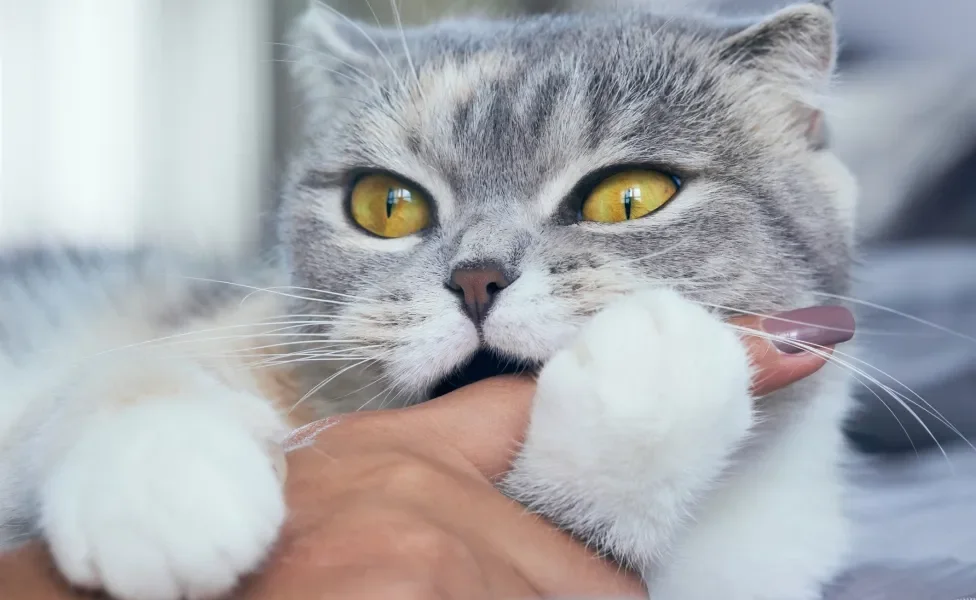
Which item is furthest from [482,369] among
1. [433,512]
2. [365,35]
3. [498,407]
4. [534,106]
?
[365,35]

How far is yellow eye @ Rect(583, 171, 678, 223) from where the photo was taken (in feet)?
2.26

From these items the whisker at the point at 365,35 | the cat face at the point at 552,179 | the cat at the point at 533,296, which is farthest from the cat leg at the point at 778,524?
the whisker at the point at 365,35

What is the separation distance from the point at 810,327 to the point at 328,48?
1.86ft

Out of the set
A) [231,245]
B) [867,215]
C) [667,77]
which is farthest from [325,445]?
[867,215]

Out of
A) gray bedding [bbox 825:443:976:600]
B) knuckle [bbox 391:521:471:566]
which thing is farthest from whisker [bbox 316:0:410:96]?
gray bedding [bbox 825:443:976:600]

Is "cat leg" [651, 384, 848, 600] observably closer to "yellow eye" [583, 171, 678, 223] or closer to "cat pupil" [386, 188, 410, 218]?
"yellow eye" [583, 171, 678, 223]

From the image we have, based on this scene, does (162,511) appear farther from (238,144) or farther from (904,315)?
(904,315)

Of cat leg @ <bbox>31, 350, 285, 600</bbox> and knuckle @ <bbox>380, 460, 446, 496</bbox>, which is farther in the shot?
knuckle @ <bbox>380, 460, 446, 496</bbox>

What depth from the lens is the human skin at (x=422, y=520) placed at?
50cm

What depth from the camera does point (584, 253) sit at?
64cm

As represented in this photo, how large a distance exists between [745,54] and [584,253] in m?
0.28

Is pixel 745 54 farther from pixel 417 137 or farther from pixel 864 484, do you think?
pixel 864 484

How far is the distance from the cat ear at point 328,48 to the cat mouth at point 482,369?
0.36m

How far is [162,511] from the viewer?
1.47 ft
